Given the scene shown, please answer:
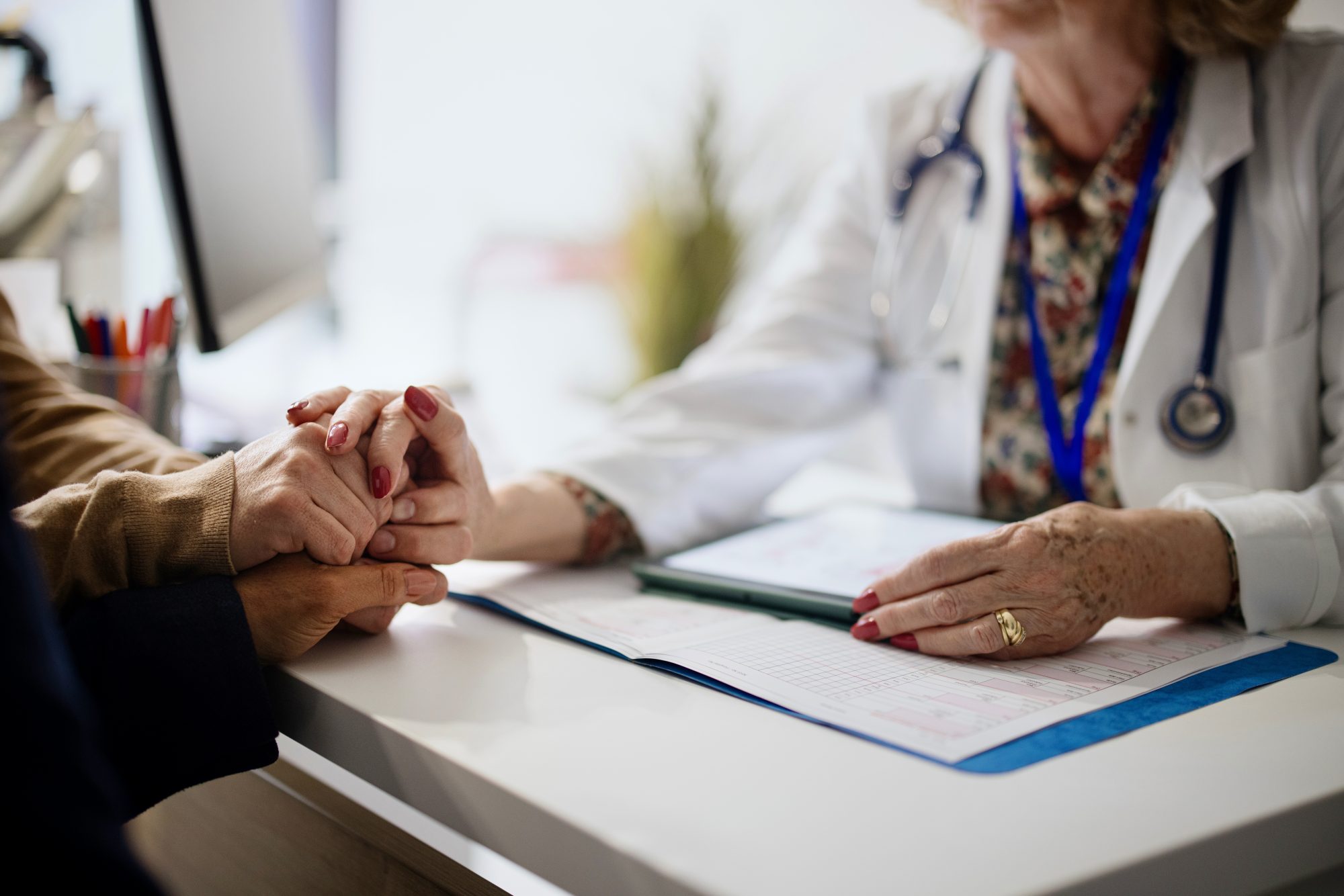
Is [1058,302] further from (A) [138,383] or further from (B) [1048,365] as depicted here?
(A) [138,383]

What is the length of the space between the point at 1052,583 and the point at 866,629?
141mm

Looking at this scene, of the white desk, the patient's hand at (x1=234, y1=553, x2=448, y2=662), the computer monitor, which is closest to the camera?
the white desk

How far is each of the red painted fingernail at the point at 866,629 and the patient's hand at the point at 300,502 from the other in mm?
373

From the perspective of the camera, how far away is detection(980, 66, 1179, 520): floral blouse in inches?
44.3

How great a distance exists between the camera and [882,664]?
70 cm

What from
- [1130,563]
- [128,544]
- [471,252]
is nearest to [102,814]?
[128,544]

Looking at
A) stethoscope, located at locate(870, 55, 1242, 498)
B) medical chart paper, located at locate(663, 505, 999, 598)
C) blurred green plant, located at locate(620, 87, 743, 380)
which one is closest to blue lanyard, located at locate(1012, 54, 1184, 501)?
stethoscope, located at locate(870, 55, 1242, 498)

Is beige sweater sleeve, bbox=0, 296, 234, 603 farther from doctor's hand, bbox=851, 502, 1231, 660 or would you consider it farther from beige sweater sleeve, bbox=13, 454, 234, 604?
doctor's hand, bbox=851, 502, 1231, 660

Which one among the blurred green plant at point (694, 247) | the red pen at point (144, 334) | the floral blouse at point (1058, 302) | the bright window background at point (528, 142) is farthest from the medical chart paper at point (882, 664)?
the blurred green plant at point (694, 247)

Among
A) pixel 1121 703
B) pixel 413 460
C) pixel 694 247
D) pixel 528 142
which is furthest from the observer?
pixel 528 142

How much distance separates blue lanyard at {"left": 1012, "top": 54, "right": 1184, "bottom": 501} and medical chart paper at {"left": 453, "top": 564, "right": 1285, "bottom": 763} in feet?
1.08

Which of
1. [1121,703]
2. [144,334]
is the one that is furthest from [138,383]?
[1121,703]

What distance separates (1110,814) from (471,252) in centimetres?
289

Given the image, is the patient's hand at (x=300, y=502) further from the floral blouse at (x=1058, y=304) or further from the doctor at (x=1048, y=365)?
the floral blouse at (x=1058, y=304)
